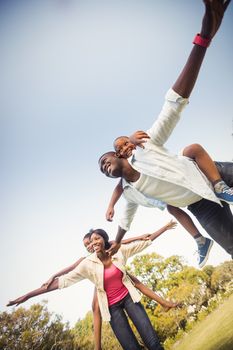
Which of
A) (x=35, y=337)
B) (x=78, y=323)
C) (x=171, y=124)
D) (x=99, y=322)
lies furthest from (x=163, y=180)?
(x=78, y=323)

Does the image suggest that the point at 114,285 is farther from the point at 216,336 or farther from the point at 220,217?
the point at 216,336

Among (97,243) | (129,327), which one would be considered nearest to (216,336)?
(129,327)

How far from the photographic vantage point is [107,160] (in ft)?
6.97

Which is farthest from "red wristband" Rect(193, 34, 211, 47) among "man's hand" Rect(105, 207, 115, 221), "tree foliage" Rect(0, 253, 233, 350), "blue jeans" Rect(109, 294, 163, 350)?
"tree foliage" Rect(0, 253, 233, 350)

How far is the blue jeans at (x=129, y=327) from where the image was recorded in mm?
2674

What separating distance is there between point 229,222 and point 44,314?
27.3 feet

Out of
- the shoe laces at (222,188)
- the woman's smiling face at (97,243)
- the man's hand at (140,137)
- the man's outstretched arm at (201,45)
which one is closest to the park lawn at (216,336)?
the woman's smiling face at (97,243)

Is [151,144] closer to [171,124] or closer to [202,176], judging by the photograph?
[171,124]

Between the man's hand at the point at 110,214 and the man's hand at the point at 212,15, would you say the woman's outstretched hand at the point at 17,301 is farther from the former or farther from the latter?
the man's hand at the point at 212,15

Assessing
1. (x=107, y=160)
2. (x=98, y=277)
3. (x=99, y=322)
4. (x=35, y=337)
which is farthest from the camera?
(x=35, y=337)

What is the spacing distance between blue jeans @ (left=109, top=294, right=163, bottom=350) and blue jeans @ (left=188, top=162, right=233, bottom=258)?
1.43 metres

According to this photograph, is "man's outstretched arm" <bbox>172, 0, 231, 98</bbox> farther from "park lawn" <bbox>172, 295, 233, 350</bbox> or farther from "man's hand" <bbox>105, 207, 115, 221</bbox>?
"park lawn" <bbox>172, 295, 233, 350</bbox>

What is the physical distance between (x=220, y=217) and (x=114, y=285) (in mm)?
1893

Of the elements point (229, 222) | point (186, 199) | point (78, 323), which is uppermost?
point (186, 199)
